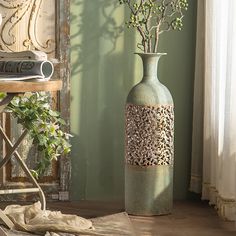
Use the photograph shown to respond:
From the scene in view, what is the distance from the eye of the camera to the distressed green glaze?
4262 mm

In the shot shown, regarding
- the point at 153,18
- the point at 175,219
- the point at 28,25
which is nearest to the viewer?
the point at 175,219

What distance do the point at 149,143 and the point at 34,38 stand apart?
3.45ft

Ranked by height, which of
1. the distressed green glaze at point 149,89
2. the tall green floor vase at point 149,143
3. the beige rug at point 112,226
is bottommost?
the beige rug at point 112,226

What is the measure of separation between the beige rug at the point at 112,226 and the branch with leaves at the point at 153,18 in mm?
1046

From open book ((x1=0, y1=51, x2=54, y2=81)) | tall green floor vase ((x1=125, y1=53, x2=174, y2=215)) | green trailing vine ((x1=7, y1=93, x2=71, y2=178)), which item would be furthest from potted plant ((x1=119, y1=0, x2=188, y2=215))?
open book ((x1=0, y1=51, x2=54, y2=81))

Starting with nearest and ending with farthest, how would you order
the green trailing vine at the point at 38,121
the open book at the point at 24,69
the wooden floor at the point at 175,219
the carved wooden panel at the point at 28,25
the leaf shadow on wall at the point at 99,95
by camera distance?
the open book at the point at 24,69, the green trailing vine at the point at 38,121, the wooden floor at the point at 175,219, the carved wooden panel at the point at 28,25, the leaf shadow on wall at the point at 99,95

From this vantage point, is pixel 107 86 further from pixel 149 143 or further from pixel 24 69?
pixel 24 69

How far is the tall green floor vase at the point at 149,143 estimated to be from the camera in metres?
4.27

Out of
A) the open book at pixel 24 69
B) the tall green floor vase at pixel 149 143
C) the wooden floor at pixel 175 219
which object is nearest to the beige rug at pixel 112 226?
the wooden floor at pixel 175 219

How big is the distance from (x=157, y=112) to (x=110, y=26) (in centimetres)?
77

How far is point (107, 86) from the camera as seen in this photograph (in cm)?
473

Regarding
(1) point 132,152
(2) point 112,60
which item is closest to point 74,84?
(2) point 112,60

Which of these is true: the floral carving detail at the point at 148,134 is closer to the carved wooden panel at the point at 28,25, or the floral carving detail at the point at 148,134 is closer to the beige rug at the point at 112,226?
the beige rug at the point at 112,226

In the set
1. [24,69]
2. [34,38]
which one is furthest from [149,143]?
[24,69]
